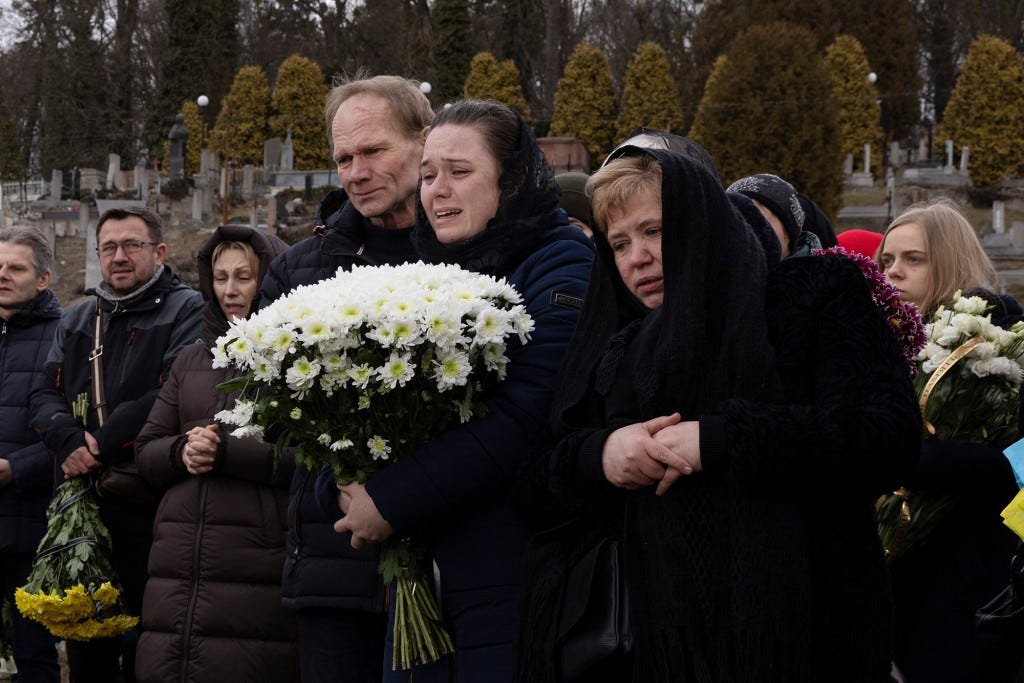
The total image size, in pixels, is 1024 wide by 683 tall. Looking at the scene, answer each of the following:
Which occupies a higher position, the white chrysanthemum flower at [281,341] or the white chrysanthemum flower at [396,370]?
the white chrysanthemum flower at [281,341]

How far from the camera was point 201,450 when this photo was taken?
14.5 feet

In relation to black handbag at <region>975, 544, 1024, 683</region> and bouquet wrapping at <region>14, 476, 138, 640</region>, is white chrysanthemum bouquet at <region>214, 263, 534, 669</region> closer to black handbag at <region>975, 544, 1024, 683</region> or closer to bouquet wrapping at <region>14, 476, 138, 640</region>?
black handbag at <region>975, 544, 1024, 683</region>

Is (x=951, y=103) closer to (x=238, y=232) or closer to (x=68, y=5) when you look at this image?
(x=68, y=5)

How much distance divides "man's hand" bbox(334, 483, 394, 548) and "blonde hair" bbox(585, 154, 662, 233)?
90 cm

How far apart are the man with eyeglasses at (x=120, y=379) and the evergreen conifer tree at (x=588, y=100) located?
118 feet

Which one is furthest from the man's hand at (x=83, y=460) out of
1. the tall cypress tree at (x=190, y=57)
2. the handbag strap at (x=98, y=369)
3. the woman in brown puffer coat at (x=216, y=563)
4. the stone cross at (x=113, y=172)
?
the tall cypress tree at (x=190, y=57)

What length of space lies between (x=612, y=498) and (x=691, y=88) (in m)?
44.6

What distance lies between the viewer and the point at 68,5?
4481 centimetres

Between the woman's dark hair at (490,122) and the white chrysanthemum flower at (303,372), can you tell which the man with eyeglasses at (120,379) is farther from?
the white chrysanthemum flower at (303,372)

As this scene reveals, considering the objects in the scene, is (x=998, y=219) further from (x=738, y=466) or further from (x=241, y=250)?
(x=738, y=466)

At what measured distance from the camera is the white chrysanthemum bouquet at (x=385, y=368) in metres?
2.87

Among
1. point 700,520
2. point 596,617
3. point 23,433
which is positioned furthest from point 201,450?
point 700,520

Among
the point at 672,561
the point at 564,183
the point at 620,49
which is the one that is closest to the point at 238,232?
the point at 564,183

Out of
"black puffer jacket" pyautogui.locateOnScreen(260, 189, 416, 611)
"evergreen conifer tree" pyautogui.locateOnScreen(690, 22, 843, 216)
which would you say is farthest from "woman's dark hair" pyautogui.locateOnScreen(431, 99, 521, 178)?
"evergreen conifer tree" pyautogui.locateOnScreen(690, 22, 843, 216)
